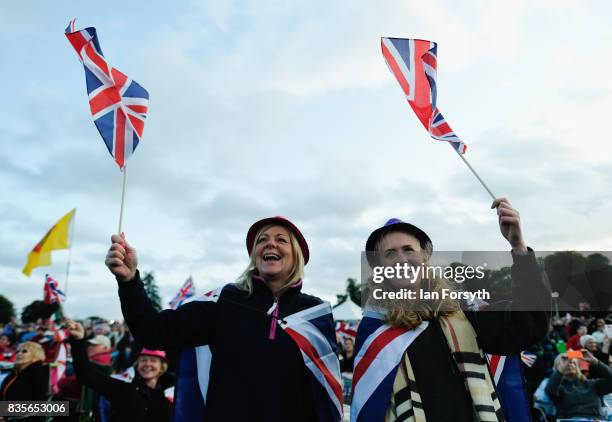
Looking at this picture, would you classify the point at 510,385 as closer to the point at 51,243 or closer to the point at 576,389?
the point at 576,389

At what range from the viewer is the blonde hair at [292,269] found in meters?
3.54

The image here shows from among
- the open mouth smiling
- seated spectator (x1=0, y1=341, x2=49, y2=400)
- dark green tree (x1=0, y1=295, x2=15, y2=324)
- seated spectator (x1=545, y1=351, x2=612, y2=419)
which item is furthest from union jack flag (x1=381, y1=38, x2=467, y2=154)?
dark green tree (x1=0, y1=295, x2=15, y2=324)

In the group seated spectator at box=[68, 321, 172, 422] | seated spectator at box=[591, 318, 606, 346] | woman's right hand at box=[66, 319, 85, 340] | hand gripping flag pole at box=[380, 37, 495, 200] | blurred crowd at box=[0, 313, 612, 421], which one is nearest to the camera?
hand gripping flag pole at box=[380, 37, 495, 200]

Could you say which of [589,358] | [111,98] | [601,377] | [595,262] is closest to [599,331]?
[601,377]

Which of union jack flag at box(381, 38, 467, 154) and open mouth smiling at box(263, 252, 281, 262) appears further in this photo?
union jack flag at box(381, 38, 467, 154)

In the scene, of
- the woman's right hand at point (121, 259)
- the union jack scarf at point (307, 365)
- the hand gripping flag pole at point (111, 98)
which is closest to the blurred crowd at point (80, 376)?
the union jack scarf at point (307, 365)

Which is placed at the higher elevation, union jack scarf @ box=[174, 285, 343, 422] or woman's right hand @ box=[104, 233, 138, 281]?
woman's right hand @ box=[104, 233, 138, 281]

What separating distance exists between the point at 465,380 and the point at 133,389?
372 centimetres

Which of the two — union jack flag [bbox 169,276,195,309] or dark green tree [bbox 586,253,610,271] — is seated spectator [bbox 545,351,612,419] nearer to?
union jack flag [bbox 169,276,195,309]

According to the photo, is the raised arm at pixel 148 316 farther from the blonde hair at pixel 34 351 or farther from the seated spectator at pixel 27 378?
the blonde hair at pixel 34 351

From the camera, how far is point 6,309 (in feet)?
193

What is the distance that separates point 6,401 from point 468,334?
6.20 m

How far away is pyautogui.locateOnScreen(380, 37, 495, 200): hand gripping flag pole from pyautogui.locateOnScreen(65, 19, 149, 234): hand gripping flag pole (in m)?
1.80

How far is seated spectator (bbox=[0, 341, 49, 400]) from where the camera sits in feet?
23.2
